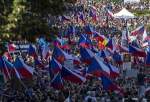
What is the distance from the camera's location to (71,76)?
33.4m

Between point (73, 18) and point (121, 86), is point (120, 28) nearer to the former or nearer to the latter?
point (73, 18)

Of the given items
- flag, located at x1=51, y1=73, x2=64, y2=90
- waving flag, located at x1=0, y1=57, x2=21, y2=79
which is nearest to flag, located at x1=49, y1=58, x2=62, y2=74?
waving flag, located at x1=0, y1=57, x2=21, y2=79

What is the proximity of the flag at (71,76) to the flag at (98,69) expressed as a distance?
82.7 inches

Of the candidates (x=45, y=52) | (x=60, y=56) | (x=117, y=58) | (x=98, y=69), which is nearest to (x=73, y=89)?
(x=98, y=69)

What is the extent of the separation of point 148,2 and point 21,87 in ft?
216

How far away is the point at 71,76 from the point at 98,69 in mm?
2459

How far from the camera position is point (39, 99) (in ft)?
104

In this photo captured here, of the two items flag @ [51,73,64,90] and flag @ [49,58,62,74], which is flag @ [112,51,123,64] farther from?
flag @ [51,73,64,90]

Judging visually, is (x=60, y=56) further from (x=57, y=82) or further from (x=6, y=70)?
(x=57, y=82)

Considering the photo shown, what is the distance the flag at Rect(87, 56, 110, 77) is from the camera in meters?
35.4

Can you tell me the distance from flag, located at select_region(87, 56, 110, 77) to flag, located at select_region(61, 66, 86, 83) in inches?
82.7

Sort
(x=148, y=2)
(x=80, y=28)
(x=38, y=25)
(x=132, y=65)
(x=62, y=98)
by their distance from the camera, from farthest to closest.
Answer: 1. (x=148, y=2)
2. (x=80, y=28)
3. (x=132, y=65)
4. (x=62, y=98)
5. (x=38, y=25)

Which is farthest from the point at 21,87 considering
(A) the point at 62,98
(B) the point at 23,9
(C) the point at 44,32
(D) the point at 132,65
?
(D) the point at 132,65

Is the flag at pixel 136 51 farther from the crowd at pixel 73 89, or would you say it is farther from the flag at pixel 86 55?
the flag at pixel 86 55
